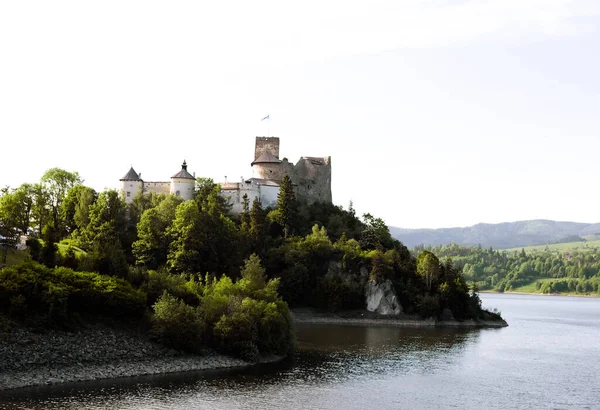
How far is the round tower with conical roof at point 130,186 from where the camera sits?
3706 inches

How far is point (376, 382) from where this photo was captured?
4812 cm

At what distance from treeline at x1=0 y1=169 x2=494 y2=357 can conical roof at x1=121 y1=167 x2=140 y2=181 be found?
4.04 metres

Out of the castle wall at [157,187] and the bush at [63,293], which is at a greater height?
the castle wall at [157,187]

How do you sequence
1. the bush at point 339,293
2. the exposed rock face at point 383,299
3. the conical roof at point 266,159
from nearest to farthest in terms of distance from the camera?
the bush at point 339,293 → the exposed rock face at point 383,299 → the conical roof at point 266,159

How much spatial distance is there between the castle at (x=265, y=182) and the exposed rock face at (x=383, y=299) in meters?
18.6

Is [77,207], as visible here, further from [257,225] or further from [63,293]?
[63,293]

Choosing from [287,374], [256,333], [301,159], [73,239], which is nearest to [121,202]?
[73,239]

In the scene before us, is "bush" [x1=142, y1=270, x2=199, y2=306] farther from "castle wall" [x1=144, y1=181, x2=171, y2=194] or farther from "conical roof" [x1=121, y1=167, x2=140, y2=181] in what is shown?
"conical roof" [x1=121, y1=167, x2=140, y2=181]

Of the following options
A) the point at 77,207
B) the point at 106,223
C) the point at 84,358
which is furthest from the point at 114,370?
the point at 77,207

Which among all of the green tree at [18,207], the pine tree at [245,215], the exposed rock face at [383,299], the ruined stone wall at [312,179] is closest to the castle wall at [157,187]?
the pine tree at [245,215]

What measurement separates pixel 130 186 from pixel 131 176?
1.40m

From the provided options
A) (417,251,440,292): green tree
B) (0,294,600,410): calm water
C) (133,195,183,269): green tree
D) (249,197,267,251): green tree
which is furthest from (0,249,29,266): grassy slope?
(417,251,440,292): green tree

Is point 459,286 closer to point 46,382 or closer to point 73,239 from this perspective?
point 73,239

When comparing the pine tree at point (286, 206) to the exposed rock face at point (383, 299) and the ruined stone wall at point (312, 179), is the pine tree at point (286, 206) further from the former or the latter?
the exposed rock face at point (383, 299)
